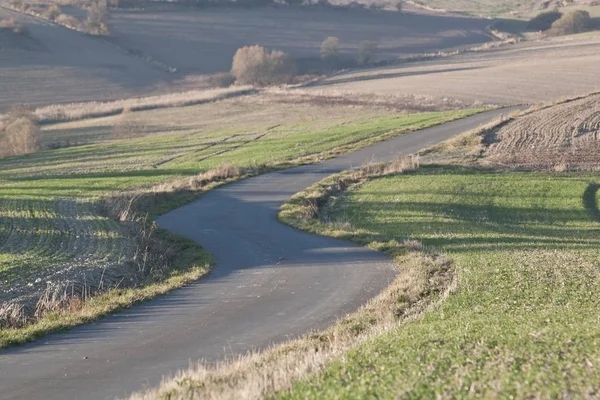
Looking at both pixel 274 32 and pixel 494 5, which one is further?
pixel 494 5

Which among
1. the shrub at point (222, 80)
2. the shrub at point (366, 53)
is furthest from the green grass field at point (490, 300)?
the shrub at point (366, 53)

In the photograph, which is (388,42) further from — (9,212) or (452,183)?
(9,212)

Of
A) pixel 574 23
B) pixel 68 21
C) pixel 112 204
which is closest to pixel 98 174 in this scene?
pixel 112 204

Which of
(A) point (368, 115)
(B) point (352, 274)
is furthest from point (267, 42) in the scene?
(B) point (352, 274)

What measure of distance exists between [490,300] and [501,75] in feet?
226

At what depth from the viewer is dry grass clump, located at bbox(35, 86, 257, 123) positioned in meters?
A: 78.2

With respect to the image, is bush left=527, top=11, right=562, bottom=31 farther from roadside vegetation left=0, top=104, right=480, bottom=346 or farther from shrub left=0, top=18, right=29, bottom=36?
roadside vegetation left=0, top=104, right=480, bottom=346

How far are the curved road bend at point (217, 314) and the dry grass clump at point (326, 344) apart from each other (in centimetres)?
69

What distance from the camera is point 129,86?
9719cm

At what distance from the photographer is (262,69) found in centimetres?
9800

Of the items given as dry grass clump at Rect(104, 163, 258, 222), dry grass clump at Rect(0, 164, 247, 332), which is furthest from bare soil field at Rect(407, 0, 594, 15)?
dry grass clump at Rect(0, 164, 247, 332)

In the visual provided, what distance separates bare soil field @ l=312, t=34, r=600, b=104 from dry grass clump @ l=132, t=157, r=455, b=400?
44.9m

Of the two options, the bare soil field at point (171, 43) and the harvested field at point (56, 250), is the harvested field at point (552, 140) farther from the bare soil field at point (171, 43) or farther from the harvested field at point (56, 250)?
the bare soil field at point (171, 43)

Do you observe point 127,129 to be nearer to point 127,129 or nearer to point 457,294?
point 127,129
